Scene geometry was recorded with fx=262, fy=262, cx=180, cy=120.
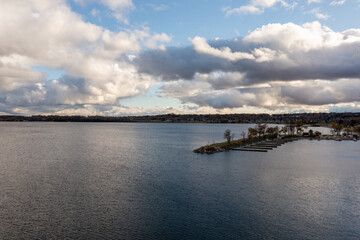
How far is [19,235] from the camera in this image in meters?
35.8

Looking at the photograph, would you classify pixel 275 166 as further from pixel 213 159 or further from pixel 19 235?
pixel 19 235

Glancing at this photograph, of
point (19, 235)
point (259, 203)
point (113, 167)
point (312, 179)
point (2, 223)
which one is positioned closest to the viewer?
point (19, 235)

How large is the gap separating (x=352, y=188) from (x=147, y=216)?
158 ft

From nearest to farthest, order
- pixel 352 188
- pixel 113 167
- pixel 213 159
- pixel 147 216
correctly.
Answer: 1. pixel 147 216
2. pixel 352 188
3. pixel 113 167
4. pixel 213 159

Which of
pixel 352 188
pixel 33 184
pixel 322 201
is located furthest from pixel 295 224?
pixel 33 184

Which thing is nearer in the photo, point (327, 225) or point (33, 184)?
point (327, 225)

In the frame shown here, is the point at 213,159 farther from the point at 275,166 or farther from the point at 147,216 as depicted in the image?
the point at 147,216

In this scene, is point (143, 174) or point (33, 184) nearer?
point (33, 184)

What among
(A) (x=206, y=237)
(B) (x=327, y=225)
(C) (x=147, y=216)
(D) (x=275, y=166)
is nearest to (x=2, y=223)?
(C) (x=147, y=216)

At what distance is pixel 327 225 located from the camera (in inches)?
1574

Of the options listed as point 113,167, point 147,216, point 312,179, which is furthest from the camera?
point 113,167

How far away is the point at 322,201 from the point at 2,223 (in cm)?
5554

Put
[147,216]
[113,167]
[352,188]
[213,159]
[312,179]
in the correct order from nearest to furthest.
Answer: [147,216], [352,188], [312,179], [113,167], [213,159]

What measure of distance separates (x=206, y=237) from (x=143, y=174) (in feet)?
128
